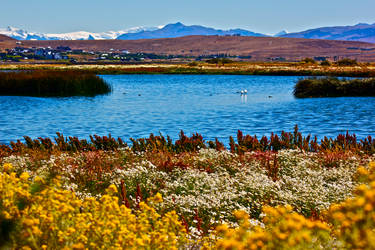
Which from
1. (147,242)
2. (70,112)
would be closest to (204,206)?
(147,242)

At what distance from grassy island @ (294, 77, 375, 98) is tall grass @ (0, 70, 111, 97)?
71.4 ft

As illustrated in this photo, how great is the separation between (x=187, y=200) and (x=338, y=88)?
117 ft

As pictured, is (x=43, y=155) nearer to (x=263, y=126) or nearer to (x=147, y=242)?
(x=147, y=242)

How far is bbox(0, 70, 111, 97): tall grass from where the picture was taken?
39219 millimetres

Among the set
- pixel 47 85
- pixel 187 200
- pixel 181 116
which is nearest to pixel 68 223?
pixel 187 200

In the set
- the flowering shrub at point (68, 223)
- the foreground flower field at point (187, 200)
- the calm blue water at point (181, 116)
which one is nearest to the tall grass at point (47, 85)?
the calm blue water at point (181, 116)

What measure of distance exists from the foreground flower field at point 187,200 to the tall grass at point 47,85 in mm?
26823

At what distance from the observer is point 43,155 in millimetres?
12039

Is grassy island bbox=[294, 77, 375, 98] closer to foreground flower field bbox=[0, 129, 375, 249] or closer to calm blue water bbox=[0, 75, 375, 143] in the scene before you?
calm blue water bbox=[0, 75, 375, 143]

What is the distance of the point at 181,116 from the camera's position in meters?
28.6

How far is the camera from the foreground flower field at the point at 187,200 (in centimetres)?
333

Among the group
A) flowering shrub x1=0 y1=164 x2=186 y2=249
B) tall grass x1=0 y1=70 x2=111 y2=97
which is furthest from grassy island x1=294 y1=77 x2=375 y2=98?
flowering shrub x1=0 y1=164 x2=186 y2=249

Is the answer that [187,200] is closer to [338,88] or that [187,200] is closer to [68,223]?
[68,223]

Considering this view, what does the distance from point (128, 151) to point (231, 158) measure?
11.3 feet
